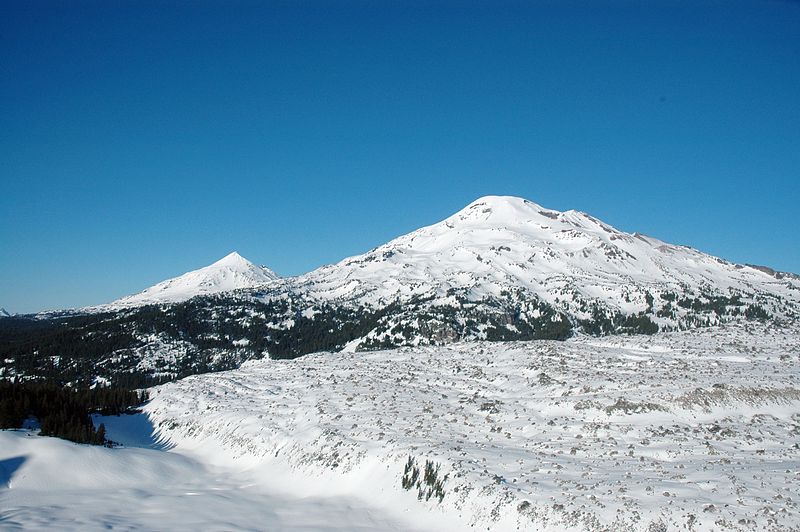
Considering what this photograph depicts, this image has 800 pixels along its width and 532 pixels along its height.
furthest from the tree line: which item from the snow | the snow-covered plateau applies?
the snow-covered plateau

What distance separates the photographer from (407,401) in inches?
1443

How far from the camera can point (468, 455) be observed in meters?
24.0

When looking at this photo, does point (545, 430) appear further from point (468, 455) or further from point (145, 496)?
point (145, 496)

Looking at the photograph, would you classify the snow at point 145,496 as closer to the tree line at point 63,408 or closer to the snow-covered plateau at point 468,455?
the snow-covered plateau at point 468,455

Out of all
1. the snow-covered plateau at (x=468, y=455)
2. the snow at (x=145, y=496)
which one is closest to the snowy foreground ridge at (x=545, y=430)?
the snow-covered plateau at (x=468, y=455)

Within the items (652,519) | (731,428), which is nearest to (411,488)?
(652,519)

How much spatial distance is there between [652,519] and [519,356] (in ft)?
116

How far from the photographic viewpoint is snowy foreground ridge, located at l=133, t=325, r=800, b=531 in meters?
17.5

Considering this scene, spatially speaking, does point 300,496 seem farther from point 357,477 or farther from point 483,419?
point 483,419

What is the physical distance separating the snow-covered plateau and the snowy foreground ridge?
11 centimetres

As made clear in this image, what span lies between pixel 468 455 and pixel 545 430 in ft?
21.9

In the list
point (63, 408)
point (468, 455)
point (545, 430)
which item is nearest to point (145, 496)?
point (468, 455)

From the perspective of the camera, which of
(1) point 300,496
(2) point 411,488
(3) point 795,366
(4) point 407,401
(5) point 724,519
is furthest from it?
(3) point 795,366

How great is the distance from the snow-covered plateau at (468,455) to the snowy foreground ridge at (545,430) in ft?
0.37
